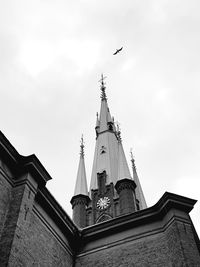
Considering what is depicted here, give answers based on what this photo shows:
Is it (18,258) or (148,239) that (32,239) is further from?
(148,239)

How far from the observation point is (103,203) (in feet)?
128

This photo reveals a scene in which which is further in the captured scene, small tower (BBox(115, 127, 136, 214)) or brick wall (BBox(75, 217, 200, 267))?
small tower (BBox(115, 127, 136, 214))

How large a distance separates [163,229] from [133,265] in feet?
5.92

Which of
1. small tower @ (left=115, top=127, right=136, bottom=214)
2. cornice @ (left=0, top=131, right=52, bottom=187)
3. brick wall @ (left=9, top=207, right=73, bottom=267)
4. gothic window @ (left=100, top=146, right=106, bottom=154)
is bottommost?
brick wall @ (left=9, top=207, right=73, bottom=267)

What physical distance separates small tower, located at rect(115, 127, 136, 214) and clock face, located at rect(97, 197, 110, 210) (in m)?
1.92

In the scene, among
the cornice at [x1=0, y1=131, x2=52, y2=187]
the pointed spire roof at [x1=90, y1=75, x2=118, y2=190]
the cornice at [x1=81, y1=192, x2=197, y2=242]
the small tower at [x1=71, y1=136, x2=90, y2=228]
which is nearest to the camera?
the cornice at [x1=0, y1=131, x2=52, y2=187]

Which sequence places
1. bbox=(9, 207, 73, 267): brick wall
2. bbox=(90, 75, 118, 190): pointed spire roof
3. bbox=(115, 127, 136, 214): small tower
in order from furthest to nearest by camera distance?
bbox=(90, 75, 118, 190): pointed spire roof
bbox=(115, 127, 136, 214): small tower
bbox=(9, 207, 73, 267): brick wall

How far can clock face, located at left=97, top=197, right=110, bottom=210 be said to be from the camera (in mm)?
38553

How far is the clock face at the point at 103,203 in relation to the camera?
126 feet

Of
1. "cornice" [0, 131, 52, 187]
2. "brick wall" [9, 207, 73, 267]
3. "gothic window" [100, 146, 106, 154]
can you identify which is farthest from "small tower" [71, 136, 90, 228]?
"cornice" [0, 131, 52, 187]

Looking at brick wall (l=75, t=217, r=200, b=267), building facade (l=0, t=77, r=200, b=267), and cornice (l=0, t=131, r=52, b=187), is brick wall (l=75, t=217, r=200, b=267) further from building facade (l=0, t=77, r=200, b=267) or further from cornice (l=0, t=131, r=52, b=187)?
cornice (l=0, t=131, r=52, b=187)

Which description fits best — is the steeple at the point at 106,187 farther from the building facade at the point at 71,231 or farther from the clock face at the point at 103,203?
the building facade at the point at 71,231

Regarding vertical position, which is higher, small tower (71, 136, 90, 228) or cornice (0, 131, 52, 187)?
small tower (71, 136, 90, 228)

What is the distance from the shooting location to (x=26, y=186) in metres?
12.4
